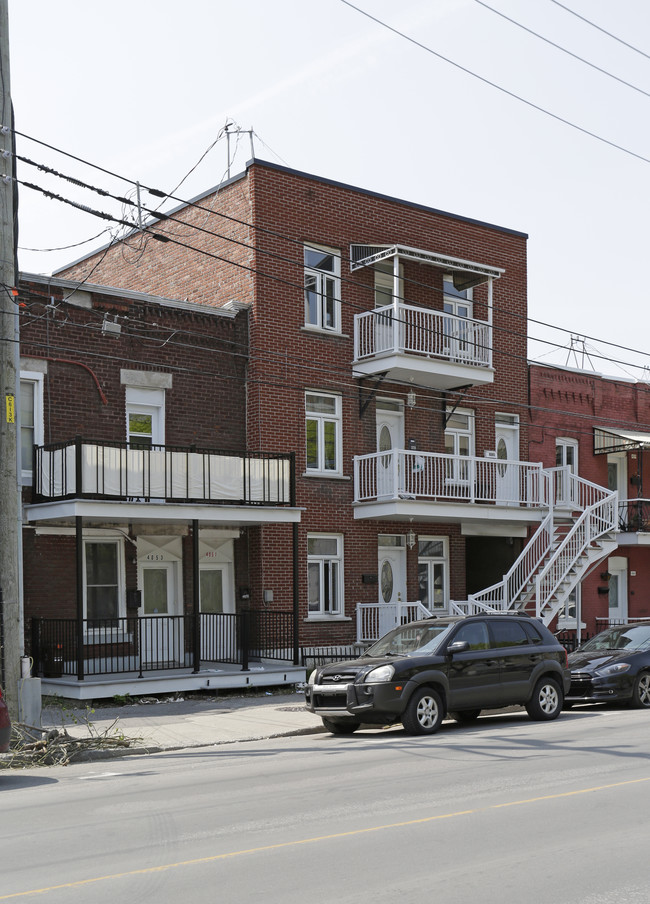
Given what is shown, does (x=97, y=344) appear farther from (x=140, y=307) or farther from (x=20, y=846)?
(x=20, y=846)

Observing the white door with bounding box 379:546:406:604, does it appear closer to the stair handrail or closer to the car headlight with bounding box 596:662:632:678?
the stair handrail

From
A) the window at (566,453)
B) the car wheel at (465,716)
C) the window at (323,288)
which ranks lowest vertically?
the car wheel at (465,716)

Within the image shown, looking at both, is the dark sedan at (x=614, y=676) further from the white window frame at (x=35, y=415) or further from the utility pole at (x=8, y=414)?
the white window frame at (x=35, y=415)

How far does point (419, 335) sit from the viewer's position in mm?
24875

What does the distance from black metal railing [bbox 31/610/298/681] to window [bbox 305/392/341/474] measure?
3728 millimetres

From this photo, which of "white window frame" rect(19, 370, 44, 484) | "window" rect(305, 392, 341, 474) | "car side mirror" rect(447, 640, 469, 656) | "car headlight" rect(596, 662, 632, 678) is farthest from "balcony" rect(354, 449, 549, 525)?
"car side mirror" rect(447, 640, 469, 656)

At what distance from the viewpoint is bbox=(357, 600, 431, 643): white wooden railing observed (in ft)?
80.3

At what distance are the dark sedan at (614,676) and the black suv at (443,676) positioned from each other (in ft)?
4.58

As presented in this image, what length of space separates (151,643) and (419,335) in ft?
31.9

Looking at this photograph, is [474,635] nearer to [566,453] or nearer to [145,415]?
[145,415]

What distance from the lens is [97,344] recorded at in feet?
69.8

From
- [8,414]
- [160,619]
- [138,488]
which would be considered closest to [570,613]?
[160,619]

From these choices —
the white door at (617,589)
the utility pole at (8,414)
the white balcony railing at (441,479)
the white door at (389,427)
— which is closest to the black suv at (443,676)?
the utility pole at (8,414)

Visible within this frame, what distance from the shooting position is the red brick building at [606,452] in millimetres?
29344
